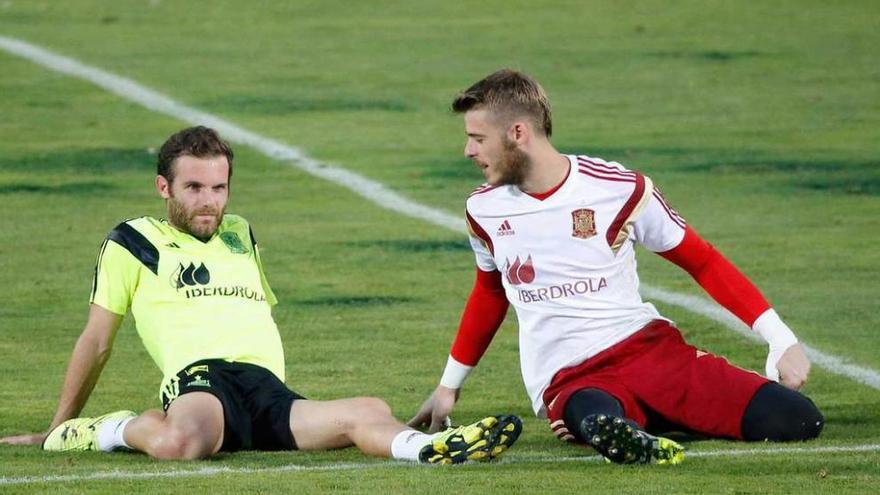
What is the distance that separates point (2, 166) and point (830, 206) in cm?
644

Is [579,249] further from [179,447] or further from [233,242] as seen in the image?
[179,447]

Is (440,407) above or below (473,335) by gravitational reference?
below

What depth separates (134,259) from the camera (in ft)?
26.0

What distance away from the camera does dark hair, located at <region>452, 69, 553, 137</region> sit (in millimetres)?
7469

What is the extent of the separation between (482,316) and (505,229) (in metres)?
0.37

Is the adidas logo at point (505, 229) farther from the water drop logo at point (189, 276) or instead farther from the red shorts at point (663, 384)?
the water drop logo at point (189, 276)

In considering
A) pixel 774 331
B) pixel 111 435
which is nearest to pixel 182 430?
pixel 111 435

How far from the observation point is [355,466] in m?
7.17

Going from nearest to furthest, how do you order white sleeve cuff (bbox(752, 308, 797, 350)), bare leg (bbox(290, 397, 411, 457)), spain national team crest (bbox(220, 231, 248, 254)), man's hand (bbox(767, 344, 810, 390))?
man's hand (bbox(767, 344, 810, 390)) → white sleeve cuff (bbox(752, 308, 797, 350)) → bare leg (bbox(290, 397, 411, 457)) → spain national team crest (bbox(220, 231, 248, 254))

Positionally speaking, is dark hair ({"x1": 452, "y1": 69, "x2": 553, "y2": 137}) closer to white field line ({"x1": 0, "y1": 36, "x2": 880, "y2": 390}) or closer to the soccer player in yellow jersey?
the soccer player in yellow jersey

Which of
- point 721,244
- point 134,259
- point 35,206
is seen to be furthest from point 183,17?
point 134,259

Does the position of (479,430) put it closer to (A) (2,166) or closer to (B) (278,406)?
(B) (278,406)

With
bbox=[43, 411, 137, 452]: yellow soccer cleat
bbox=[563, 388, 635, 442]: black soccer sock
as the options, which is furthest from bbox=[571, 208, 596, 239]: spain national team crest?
bbox=[43, 411, 137, 452]: yellow soccer cleat

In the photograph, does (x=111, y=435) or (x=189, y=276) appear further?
(x=189, y=276)
